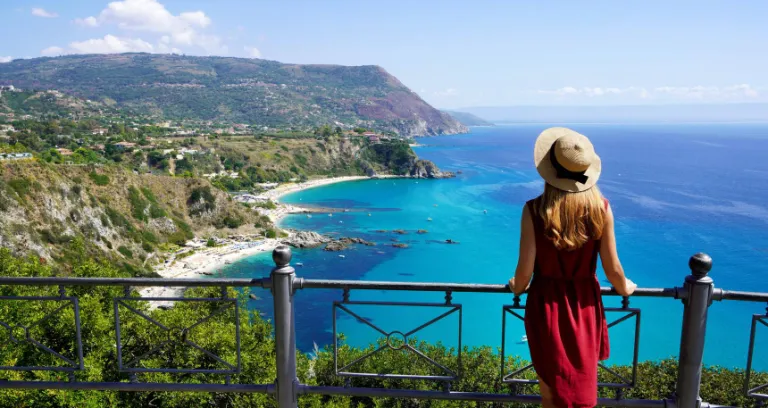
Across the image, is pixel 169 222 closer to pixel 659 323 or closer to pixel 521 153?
pixel 659 323

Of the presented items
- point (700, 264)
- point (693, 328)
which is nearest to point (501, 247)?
point (693, 328)

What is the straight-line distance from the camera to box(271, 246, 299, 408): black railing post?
272cm

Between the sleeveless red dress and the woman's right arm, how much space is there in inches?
1.6

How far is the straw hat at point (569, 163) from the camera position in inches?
83.1

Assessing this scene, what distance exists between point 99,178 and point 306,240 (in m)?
19.5

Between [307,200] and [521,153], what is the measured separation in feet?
269

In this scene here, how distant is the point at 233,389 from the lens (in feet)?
10.0

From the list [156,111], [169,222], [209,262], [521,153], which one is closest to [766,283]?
[209,262]

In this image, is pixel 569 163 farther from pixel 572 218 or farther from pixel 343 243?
pixel 343 243

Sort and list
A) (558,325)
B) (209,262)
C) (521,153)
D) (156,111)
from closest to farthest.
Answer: (558,325)
(209,262)
(521,153)
(156,111)

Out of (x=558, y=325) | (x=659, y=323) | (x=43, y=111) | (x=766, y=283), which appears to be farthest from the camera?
(x=43, y=111)

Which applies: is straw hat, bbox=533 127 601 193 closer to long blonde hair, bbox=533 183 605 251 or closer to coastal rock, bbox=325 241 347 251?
long blonde hair, bbox=533 183 605 251

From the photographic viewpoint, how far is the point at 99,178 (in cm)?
4559

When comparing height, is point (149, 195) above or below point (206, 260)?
above
